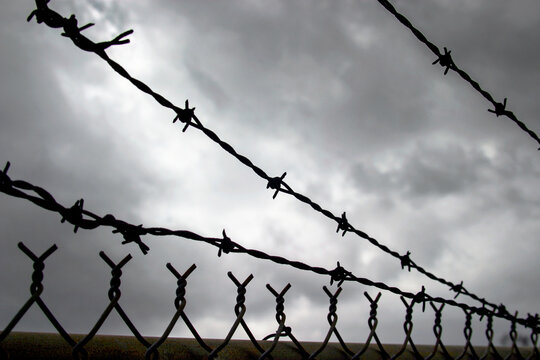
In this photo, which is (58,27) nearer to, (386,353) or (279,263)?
(279,263)

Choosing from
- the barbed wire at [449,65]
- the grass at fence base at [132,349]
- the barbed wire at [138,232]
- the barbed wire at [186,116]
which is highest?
the barbed wire at [449,65]

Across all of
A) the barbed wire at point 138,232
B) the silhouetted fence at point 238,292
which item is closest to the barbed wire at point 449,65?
the silhouetted fence at point 238,292

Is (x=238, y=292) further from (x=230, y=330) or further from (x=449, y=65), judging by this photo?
(x=449, y=65)

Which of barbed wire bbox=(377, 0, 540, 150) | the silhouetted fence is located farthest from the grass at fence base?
barbed wire bbox=(377, 0, 540, 150)

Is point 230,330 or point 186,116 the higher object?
point 186,116

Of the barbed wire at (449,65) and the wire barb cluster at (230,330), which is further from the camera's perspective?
the barbed wire at (449,65)

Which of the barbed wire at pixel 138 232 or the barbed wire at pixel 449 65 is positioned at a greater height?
the barbed wire at pixel 449 65

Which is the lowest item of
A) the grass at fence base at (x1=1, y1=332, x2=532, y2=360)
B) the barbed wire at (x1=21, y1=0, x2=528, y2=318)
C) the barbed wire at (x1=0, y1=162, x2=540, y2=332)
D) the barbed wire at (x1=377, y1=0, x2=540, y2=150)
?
the grass at fence base at (x1=1, y1=332, x2=532, y2=360)

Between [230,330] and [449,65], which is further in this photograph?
[449,65]

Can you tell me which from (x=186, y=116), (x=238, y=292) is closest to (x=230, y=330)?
(x=238, y=292)

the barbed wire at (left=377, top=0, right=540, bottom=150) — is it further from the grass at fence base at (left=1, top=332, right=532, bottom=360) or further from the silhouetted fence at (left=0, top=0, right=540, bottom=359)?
the grass at fence base at (left=1, top=332, right=532, bottom=360)

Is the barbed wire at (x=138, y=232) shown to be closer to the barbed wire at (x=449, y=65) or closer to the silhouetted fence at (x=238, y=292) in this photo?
the silhouetted fence at (x=238, y=292)

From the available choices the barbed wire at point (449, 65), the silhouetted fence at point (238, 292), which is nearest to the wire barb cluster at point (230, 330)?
the silhouetted fence at point (238, 292)

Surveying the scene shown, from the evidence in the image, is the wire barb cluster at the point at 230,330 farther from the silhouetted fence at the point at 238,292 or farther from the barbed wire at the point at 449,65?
the barbed wire at the point at 449,65
